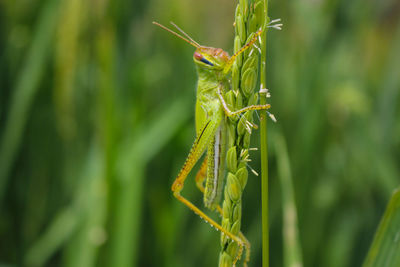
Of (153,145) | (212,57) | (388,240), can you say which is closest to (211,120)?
(212,57)

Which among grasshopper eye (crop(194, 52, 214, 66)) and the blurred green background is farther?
the blurred green background

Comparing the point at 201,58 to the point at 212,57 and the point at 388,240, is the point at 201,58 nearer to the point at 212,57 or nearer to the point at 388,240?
the point at 212,57

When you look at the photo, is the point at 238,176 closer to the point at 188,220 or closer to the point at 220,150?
the point at 220,150

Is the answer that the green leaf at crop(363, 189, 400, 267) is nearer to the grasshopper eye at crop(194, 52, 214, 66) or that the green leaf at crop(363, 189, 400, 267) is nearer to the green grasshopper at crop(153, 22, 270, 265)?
the green grasshopper at crop(153, 22, 270, 265)

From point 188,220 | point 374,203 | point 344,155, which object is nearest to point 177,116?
point 188,220

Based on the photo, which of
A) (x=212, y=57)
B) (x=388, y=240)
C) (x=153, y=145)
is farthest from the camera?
(x=153, y=145)

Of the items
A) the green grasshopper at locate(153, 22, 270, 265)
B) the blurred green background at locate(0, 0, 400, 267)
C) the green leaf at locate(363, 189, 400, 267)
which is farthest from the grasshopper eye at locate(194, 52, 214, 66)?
the green leaf at locate(363, 189, 400, 267)
